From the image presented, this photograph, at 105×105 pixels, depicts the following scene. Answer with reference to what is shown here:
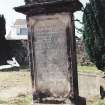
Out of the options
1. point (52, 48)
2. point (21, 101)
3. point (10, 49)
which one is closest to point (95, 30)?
point (21, 101)

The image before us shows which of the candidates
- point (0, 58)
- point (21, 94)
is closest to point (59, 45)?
point (21, 94)

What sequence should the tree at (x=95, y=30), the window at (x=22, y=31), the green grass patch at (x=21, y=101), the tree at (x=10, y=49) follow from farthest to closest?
1. the window at (x=22, y=31)
2. the tree at (x=10, y=49)
3. the tree at (x=95, y=30)
4. the green grass patch at (x=21, y=101)

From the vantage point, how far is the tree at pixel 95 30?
1312 cm

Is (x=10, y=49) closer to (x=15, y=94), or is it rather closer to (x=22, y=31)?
(x=22, y=31)

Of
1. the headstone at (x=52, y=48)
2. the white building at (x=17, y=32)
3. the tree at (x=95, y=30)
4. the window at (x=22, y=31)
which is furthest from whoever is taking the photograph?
the window at (x=22, y=31)

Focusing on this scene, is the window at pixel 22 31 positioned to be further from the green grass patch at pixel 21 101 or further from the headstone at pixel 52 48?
the headstone at pixel 52 48

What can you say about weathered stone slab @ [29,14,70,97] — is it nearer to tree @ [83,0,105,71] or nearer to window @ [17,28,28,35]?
tree @ [83,0,105,71]

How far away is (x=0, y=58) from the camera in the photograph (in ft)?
86.7

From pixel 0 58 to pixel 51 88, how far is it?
19.6 metres

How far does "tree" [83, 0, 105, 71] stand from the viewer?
13125 millimetres

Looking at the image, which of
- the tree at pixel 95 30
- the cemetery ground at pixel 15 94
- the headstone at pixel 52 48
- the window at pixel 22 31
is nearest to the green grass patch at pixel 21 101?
the cemetery ground at pixel 15 94

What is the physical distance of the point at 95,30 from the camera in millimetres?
13555

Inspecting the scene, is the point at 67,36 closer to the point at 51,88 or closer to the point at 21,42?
the point at 51,88

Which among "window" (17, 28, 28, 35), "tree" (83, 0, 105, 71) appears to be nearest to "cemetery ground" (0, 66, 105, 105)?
"tree" (83, 0, 105, 71)
